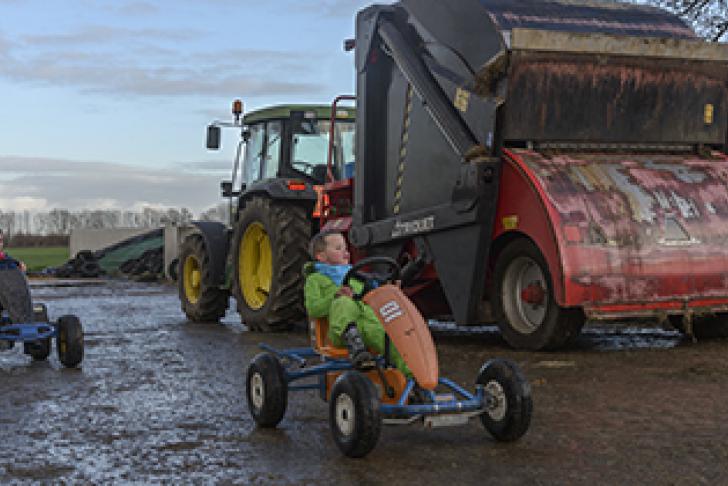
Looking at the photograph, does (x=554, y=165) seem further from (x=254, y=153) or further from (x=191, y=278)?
(x=191, y=278)

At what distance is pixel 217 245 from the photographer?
501 inches

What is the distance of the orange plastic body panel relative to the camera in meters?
5.07

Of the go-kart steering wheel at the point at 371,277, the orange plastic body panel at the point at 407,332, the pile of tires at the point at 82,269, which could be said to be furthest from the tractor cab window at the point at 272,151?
the pile of tires at the point at 82,269

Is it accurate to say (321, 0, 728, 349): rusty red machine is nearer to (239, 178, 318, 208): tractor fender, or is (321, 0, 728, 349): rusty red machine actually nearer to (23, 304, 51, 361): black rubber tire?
(239, 178, 318, 208): tractor fender

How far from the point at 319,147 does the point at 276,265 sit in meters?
1.87

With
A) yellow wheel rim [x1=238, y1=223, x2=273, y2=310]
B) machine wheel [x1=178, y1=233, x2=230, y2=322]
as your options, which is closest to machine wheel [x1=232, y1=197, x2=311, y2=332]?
yellow wheel rim [x1=238, y1=223, x2=273, y2=310]

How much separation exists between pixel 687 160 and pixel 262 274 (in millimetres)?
5152

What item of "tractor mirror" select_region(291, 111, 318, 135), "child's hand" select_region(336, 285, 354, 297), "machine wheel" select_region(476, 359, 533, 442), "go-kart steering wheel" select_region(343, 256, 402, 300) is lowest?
"machine wheel" select_region(476, 359, 533, 442)

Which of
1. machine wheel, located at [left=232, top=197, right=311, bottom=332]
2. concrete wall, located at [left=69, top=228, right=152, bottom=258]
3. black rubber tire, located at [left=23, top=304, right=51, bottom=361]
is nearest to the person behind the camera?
black rubber tire, located at [left=23, top=304, right=51, bottom=361]

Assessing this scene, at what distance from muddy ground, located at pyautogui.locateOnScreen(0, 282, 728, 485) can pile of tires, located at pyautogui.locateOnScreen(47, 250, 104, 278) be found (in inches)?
727

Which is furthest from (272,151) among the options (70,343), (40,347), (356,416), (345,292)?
(356,416)

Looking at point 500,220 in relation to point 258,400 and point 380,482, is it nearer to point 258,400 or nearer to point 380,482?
point 258,400

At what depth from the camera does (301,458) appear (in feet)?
16.3

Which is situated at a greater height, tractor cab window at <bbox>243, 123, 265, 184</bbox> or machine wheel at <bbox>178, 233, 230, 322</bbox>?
tractor cab window at <bbox>243, 123, 265, 184</bbox>
